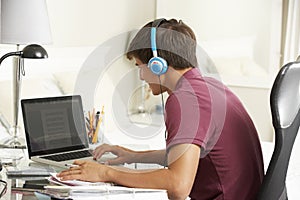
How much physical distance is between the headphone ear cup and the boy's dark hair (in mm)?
31

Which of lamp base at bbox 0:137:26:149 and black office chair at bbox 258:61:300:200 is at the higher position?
black office chair at bbox 258:61:300:200

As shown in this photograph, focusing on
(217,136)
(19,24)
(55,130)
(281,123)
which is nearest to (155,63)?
(217,136)

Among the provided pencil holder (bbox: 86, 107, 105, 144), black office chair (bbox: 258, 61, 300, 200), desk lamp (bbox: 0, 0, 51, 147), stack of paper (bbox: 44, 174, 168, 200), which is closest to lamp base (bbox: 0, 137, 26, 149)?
desk lamp (bbox: 0, 0, 51, 147)

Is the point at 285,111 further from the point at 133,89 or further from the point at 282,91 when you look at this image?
the point at 133,89

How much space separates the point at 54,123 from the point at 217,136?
0.74m

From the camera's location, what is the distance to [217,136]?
1.63m

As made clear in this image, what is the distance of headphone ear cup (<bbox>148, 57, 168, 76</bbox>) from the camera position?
163cm

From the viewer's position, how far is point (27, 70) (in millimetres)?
2525

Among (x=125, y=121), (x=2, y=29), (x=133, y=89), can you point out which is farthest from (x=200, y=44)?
(x=2, y=29)

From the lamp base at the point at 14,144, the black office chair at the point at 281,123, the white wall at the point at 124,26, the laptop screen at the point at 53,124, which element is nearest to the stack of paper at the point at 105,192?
the black office chair at the point at 281,123

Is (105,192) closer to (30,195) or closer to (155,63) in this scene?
(30,195)

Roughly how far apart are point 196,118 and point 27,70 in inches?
48.1

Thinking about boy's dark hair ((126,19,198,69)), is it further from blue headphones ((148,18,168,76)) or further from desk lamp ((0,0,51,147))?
desk lamp ((0,0,51,147))

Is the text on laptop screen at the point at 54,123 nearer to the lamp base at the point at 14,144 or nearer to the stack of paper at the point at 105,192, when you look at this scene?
the lamp base at the point at 14,144
